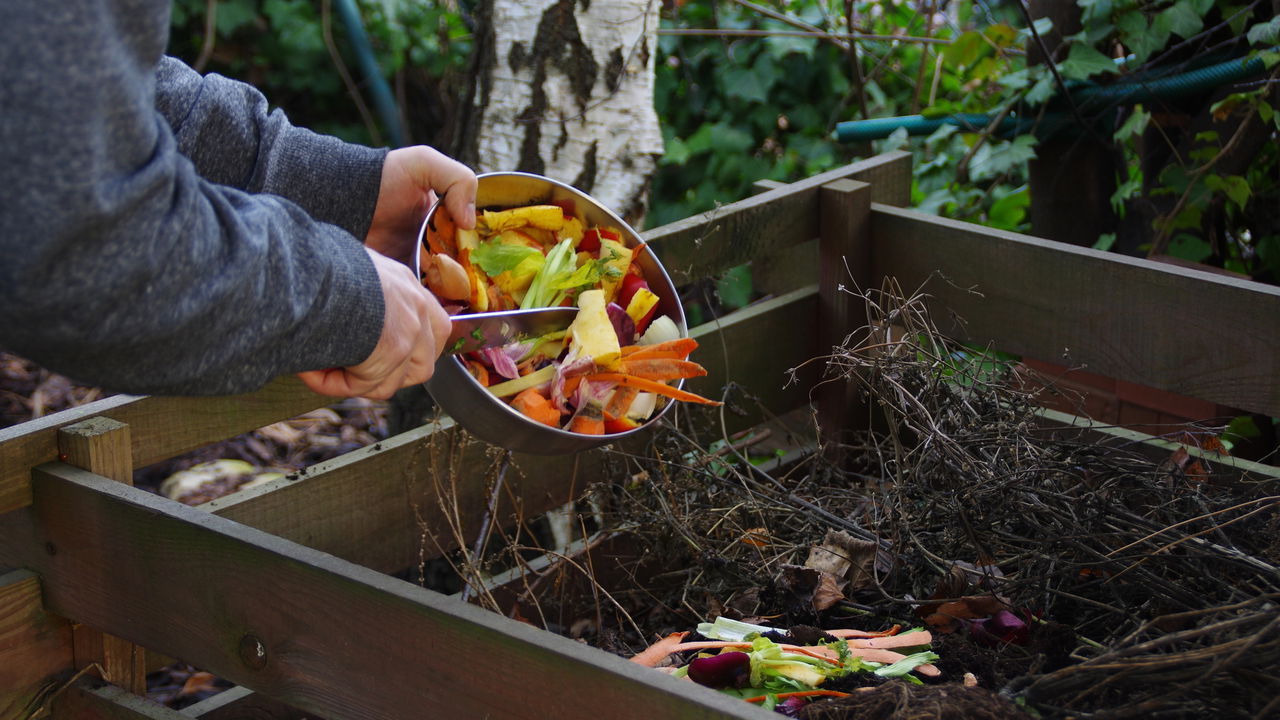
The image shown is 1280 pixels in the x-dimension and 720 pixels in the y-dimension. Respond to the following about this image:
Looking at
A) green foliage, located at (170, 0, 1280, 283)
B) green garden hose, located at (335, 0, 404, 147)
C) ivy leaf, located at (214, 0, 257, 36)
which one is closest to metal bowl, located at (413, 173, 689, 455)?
green foliage, located at (170, 0, 1280, 283)

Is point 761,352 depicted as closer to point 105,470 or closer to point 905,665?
point 905,665

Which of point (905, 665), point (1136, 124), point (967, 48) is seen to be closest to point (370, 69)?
point (967, 48)

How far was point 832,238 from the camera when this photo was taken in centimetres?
255

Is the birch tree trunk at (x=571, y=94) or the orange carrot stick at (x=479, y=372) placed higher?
the birch tree trunk at (x=571, y=94)

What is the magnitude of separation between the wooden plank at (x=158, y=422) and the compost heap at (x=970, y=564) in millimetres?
521

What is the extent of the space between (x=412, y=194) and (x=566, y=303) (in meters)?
0.28

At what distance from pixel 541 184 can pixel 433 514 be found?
26.6 inches

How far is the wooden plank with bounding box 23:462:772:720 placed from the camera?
1257 mm

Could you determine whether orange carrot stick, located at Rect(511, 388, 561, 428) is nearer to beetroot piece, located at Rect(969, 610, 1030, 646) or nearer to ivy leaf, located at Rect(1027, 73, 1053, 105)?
beetroot piece, located at Rect(969, 610, 1030, 646)

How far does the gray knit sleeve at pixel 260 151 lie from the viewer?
1682 mm

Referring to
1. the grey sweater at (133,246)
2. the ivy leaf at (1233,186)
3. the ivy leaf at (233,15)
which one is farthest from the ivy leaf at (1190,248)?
the ivy leaf at (233,15)

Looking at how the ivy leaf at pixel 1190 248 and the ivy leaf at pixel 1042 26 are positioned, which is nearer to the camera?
the ivy leaf at pixel 1190 248

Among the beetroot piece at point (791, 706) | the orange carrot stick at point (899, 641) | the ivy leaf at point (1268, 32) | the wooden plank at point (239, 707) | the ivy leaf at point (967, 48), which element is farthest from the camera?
the ivy leaf at point (967, 48)

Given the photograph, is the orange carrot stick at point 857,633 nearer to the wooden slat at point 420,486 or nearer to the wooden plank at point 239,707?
the wooden slat at point 420,486
